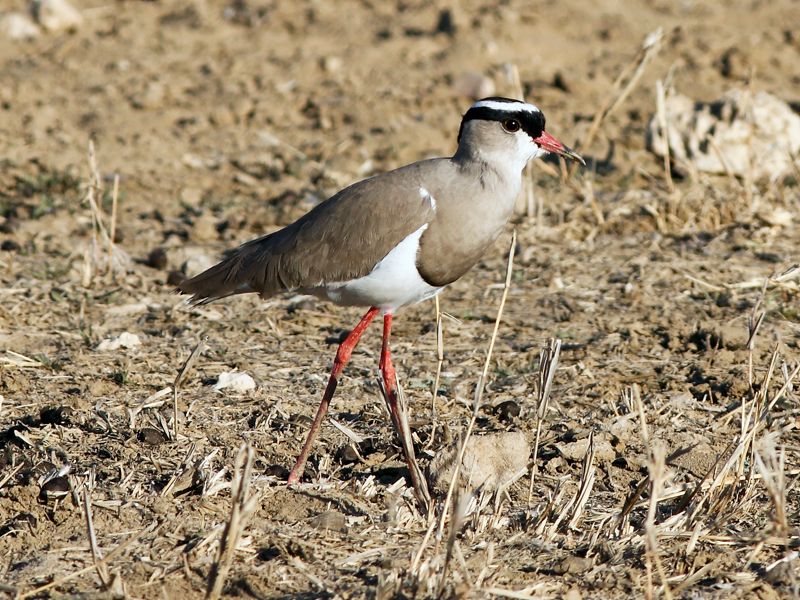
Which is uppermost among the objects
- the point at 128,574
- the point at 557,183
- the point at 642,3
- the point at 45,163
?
the point at 642,3

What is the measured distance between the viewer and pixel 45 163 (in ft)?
27.9

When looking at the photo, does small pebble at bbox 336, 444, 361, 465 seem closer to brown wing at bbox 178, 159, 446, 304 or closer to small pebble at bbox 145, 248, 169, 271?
brown wing at bbox 178, 159, 446, 304

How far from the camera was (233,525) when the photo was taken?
3510mm

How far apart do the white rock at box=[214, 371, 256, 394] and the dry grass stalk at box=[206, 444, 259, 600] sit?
5.66 feet

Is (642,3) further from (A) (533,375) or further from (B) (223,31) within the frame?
(A) (533,375)

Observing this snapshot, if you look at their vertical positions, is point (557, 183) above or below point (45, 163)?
below

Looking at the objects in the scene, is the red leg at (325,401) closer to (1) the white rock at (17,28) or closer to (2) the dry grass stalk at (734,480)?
(2) the dry grass stalk at (734,480)

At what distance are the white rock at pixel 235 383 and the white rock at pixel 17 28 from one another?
6.76 m

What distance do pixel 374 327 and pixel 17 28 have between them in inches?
252

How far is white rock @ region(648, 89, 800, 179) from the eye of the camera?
7.92m

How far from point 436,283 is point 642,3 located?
7.69 m

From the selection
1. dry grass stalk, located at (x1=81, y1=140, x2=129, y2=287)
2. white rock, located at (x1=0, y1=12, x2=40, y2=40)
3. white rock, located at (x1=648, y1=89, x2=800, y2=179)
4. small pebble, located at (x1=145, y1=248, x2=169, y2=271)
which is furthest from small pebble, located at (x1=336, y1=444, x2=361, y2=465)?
white rock, located at (x1=0, y1=12, x2=40, y2=40)

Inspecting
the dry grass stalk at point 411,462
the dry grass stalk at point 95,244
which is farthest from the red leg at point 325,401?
the dry grass stalk at point 95,244

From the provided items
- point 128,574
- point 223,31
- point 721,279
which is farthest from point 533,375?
point 223,31
